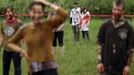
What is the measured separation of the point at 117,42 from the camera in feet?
26.3

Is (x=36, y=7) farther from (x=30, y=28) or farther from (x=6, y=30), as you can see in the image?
(x=6, y=30)

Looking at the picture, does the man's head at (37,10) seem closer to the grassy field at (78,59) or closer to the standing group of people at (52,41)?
the standing group of people at (52,41)

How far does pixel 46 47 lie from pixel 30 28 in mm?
366

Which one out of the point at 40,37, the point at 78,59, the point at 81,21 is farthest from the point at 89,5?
the point at 40,37

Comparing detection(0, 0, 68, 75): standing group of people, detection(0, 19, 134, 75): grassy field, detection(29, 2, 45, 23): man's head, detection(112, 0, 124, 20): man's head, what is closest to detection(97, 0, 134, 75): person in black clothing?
detection(112, 0, 124, 20): man's head

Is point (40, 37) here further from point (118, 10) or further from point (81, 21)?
point (81, 21)

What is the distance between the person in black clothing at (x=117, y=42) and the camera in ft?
26.2

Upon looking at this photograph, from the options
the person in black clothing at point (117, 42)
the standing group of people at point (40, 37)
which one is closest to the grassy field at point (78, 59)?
the person in black clothing at point (117, 42)

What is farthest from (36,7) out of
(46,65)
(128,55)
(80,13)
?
(80,13)

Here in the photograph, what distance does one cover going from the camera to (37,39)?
782 cm

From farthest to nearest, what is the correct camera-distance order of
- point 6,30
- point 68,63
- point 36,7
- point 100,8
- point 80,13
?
point 100,8 → point 80,13 → point 68,63 → point 6,30 → point 36,7

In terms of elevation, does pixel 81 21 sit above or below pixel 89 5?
above

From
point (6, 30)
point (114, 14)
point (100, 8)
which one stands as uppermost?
point (114, 14)

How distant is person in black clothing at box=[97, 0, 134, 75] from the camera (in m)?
7.99
